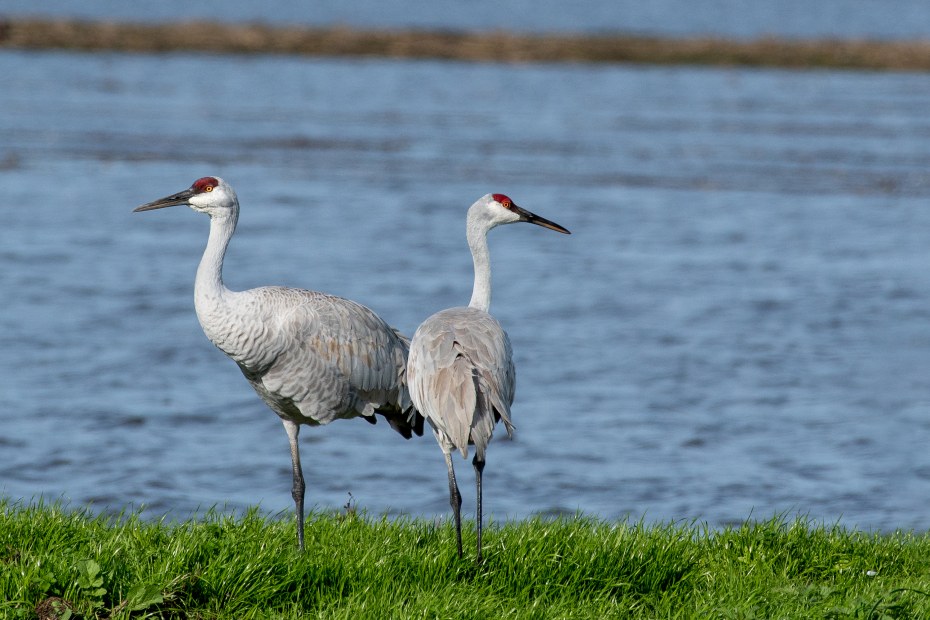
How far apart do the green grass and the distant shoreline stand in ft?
121

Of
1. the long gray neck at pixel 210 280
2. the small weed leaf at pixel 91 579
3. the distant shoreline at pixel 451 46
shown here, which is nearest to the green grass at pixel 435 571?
the small weed leaf at pixel 91 579

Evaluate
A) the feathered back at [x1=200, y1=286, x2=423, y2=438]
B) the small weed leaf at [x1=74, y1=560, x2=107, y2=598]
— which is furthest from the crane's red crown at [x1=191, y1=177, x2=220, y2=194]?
the small weed leaf at [x1=74, y1=560, x2=107, y2=598]

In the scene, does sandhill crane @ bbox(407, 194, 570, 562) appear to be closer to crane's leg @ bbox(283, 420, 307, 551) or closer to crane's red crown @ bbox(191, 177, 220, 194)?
crane's leg @ bbox(283, 420, 307, 551)

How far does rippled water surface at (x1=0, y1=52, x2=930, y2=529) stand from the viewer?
393 inches

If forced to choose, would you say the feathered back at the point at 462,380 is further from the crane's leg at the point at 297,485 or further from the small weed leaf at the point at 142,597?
the small weed leaf at the point at 142,597

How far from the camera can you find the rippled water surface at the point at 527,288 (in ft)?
32.8

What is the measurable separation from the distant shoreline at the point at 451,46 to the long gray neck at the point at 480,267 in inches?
1401

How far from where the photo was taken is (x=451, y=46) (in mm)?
45031

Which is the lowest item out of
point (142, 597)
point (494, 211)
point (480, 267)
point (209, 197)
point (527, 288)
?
point (527, 288)

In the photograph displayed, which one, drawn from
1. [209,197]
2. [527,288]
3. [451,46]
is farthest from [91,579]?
[451,46]

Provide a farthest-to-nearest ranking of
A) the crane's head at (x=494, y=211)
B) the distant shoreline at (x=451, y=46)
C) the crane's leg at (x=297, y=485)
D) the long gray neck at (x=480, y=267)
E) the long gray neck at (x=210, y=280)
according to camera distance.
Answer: the distant shoreline at (x=451, y=46) < the crane's head at (x=494, y=211) < the long gray neck at (x=480, y=267) < the long gray neck at (x=210, y=280) < the crane's leg at (x=297, y=485)

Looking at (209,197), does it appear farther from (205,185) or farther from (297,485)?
(297,485)

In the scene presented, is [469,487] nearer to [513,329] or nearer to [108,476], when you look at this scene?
[108,476]

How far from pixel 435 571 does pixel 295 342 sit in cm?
152
